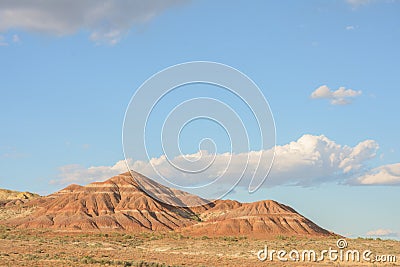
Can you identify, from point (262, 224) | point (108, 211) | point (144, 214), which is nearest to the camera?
point (262, 224)

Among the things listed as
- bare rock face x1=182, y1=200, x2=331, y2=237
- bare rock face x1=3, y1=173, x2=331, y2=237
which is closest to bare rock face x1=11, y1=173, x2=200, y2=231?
bare rock face x1=3, y1=173, x2=331, y2=237

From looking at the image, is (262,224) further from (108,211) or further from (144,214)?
(108,211)

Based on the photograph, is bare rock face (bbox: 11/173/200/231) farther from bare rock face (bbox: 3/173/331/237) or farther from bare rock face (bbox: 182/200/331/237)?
bare rock face (bbox: 182/200/331/237)

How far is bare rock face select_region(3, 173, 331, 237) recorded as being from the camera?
126 meters

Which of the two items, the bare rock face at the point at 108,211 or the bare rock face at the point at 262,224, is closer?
the bare rock face at the point at 262,224

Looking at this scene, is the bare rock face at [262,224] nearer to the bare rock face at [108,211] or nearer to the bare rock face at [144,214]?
the bare rock face at [144,214]

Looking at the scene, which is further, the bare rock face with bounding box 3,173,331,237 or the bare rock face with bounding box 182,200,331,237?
the bare rock face with bounding box 3,173,331,237

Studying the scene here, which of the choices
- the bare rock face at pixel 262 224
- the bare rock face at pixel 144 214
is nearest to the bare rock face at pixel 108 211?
the bare rock face at pixel 144 214

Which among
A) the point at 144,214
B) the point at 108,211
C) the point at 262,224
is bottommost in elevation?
the point at 262,224

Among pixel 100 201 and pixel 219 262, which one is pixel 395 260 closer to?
pixel 219 262

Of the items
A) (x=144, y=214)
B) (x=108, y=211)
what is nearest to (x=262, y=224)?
(x=144, y=214)

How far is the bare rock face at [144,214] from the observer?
125500 mm

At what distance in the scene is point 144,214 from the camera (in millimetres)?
157125

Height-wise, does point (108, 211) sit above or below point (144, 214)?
above
